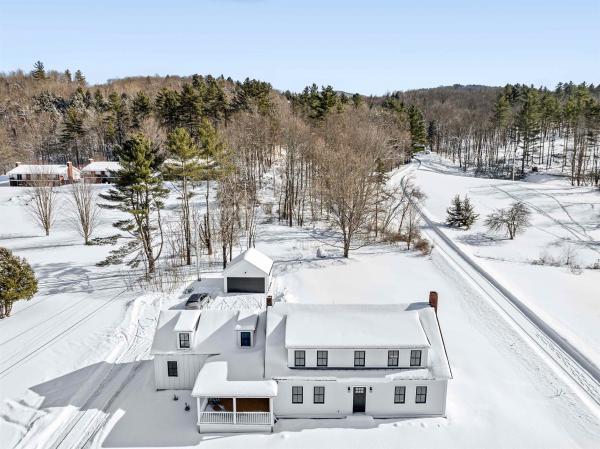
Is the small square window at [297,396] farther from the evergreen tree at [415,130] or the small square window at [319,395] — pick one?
the evergreen tree at [415,130]

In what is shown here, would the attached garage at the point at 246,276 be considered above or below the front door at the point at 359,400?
above

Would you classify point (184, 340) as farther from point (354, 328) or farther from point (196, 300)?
point (196, 300)

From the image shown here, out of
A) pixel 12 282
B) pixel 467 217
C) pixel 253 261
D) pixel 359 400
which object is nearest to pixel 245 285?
pixel 253 261

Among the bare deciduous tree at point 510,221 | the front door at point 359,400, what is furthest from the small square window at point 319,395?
the bare deciduous tree at point 510,221

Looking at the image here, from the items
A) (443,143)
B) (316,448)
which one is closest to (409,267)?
(316,448)

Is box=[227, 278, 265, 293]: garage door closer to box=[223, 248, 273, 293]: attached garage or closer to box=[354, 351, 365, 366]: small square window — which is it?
box=[223, 248, 273, 293]: attached garage

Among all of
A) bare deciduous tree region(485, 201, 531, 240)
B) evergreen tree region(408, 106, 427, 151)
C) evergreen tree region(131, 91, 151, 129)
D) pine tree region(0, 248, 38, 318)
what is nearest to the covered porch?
pine tree region(0, 248, 38, 318)
